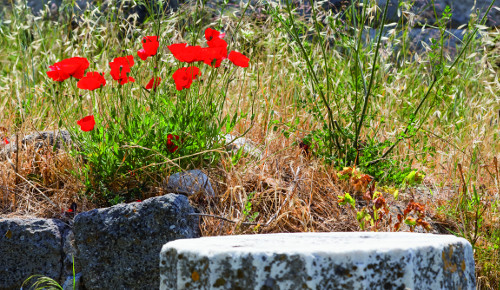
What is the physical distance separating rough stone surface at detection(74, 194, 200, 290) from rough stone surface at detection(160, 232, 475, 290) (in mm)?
877

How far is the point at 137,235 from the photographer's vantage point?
231 centimetres

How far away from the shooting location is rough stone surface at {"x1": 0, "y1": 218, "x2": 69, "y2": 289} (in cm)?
249

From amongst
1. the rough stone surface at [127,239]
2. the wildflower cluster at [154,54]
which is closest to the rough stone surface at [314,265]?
the rough stone surface at [127,239]

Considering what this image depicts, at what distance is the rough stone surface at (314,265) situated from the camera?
1299 mm

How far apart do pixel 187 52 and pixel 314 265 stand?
4.72 feet

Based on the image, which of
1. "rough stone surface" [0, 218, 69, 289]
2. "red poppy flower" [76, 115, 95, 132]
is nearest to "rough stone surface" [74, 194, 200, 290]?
"rough stone surface" [0, 218, 69, 289]

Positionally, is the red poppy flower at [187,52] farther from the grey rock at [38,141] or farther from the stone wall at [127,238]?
the grey rock at [38,141]

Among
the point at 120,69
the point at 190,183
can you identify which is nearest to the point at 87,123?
the point at 120,69

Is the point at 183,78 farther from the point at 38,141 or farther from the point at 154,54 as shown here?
the point at 38,141

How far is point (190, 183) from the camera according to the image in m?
2.66

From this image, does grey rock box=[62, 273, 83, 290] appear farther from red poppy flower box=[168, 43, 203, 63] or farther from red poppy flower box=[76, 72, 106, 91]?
red poppy flower box=[168, 43, 203, 63]

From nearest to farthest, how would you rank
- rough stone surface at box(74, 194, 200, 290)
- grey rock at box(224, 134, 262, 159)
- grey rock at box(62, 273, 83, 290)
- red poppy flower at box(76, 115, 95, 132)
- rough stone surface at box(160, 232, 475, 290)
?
rough stone surface at box(160, 232, 475, 290) < rough stone surface at box(74, 194, 200, 290) < grey rock at box(62, 273, 83, 290) < red poppy flower at box(76, 115, 95, 132) < grey rock at box(224, 134, 262, 159)

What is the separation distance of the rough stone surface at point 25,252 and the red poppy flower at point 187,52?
3.19 feet

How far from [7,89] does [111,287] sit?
2.48 meters
